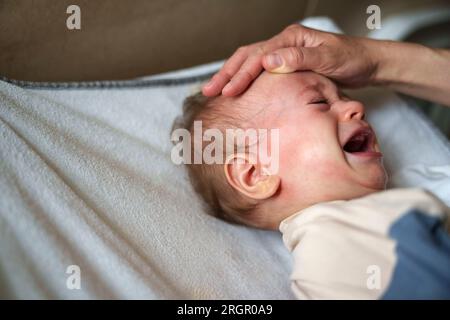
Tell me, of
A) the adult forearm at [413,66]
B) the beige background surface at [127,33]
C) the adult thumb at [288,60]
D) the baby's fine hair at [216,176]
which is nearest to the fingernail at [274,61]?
the adult thumb at [288,60]

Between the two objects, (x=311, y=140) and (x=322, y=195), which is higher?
(x=311, y=140)

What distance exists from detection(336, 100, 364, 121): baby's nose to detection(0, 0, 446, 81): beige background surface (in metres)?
0.50

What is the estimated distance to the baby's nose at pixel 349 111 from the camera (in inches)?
32.0

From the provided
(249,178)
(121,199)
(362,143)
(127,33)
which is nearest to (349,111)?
(362,143)

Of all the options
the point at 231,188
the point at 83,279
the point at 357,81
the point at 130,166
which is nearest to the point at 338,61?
the point at 357,81

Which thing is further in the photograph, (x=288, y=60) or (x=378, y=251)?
(x=288, y=60)

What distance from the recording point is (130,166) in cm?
87

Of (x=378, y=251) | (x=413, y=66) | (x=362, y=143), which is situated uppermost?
(x=413, y=66)

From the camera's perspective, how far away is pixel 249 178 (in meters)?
0.82

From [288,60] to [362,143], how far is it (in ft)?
0.74

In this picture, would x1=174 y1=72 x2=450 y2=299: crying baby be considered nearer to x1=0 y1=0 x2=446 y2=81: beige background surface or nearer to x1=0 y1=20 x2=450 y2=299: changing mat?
x1=0 y1=20 x2=450 y2=299: changing mat

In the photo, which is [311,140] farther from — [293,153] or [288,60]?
[288,60]

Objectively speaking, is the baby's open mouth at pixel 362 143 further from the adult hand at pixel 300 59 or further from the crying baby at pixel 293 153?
the adult hand at pixel 300 59

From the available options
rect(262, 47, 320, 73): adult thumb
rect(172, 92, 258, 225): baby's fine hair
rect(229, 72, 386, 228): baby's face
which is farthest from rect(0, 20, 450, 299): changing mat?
rect(262, 47, 320, 73): adult thumb
